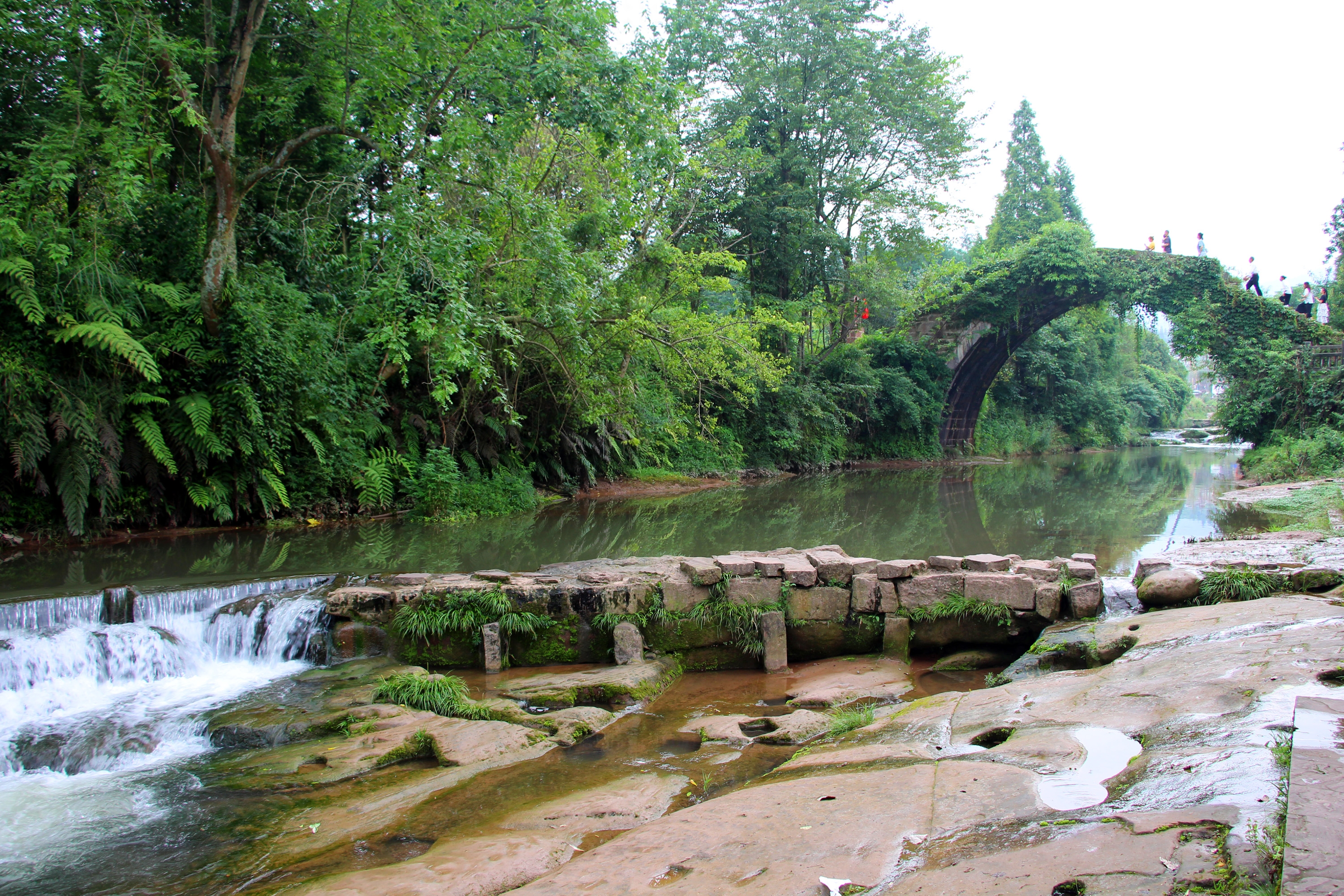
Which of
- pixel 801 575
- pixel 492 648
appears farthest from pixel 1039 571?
pixel 492 648

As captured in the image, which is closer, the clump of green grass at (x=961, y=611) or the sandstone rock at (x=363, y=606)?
the clump of green grass at (x=961, y=611)

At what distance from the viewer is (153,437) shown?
9961mm

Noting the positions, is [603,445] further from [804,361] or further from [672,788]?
[672,788]

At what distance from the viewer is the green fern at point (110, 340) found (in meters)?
9.30

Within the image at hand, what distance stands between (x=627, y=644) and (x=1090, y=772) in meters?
4.05

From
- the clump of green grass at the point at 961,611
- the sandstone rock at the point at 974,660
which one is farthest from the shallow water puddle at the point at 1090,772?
the clump of green grass at the point at 961,611

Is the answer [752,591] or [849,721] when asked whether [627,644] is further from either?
[849,721]

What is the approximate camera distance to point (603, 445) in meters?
18.9

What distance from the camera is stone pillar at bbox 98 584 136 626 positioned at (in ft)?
21.6

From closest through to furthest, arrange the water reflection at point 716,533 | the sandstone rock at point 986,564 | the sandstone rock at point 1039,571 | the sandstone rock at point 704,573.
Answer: the sandstone rock at point 1039,571
the sandstone rock at point 704,573
the sandstone rock at point 986,564
the water reflection at point 716,533

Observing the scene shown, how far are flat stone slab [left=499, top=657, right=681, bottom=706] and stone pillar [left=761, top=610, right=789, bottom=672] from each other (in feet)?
2.79

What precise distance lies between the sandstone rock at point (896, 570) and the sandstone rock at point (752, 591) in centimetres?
92

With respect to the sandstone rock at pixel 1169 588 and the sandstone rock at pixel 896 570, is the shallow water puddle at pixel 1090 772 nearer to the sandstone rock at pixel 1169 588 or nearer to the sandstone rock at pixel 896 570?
the sandstone rock at pixel 896 570

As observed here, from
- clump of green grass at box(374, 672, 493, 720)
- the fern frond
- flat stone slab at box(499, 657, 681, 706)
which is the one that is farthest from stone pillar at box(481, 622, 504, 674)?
the fern frond
